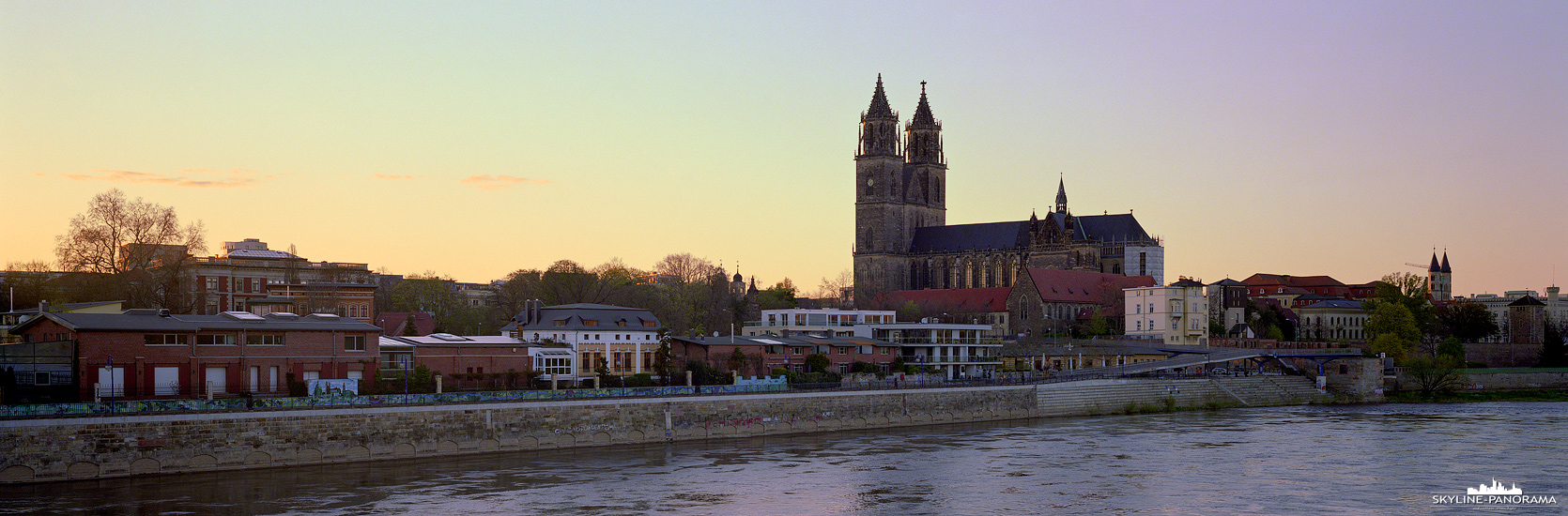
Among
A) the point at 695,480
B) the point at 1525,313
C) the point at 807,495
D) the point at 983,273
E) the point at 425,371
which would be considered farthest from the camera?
the point at 983,273

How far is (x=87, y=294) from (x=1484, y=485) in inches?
2734

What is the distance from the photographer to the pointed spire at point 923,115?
180 meters

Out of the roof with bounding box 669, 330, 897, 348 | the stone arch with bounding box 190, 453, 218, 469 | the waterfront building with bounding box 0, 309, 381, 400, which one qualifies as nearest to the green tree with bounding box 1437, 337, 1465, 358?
the roof with bounding box 669, 330, 897, 348

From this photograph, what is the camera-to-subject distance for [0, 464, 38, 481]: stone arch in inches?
1651

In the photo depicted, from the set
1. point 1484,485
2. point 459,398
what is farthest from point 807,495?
point 1484,485

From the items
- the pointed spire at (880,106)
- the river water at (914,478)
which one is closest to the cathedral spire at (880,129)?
the pointed spire at (880,106)

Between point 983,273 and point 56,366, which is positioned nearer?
point 56,366

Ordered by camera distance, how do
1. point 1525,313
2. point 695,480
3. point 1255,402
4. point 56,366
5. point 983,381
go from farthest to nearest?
point 1525,313
point 1255,402
point 983,381
point 56,366
point 695,480

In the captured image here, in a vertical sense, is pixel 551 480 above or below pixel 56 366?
below

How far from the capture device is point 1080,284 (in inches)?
5561

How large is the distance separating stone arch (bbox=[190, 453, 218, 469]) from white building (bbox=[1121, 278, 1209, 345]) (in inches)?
3402

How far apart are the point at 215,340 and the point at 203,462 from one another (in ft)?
32.3

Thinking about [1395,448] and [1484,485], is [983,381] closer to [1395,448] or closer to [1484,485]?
[1395,448]

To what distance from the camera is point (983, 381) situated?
74.8 metres
